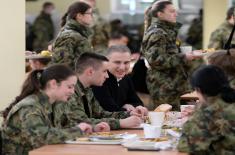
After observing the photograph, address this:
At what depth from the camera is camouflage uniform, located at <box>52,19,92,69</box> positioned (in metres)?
6.52

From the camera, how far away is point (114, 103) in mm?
5625

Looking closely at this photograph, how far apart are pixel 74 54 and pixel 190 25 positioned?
796cm

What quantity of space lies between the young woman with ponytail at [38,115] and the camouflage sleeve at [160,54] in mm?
2560

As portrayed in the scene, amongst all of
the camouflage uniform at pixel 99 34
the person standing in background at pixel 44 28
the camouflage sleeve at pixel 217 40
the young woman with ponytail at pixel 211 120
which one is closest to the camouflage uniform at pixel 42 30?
the person standing in background at pixel 44 28

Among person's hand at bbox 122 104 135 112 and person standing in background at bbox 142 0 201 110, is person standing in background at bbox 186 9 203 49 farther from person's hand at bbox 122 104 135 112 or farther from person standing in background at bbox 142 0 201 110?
person's hand at bbox 122 104 135 112

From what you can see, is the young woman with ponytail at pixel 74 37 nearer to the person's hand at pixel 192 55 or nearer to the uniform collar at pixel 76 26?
the uniform collar at pixel 76 26

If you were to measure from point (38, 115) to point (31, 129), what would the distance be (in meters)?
0.10

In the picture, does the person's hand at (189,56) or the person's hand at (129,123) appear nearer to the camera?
the person's hand at (129,123)

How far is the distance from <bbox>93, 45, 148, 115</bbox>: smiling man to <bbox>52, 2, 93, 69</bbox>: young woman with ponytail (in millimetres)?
627

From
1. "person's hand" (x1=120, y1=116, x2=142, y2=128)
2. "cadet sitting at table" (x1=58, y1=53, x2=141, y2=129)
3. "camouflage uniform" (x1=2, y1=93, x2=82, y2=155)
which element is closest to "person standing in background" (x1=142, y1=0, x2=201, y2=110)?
"cadet sitting at table" (x1=58, y1=53, x2=141, y2=129)

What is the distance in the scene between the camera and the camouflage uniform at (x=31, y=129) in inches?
158

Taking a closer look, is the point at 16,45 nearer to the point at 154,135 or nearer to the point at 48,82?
the point at 48,82

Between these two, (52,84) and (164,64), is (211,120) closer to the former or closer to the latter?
(52,84)

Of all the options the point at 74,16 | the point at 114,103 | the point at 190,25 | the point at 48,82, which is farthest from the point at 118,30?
the point at 48,82
